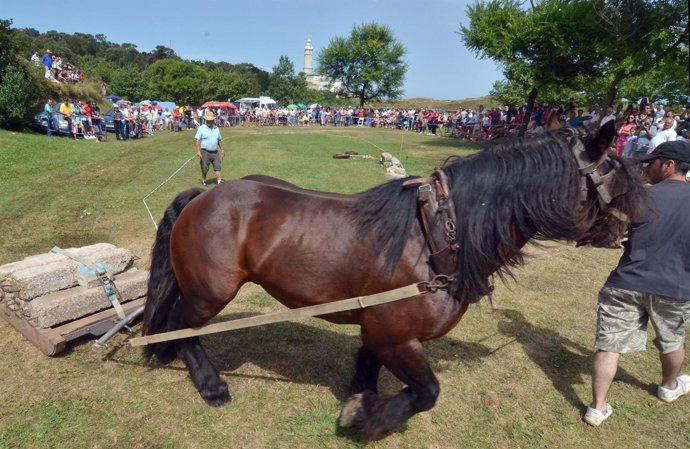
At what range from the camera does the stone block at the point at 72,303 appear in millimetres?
3379

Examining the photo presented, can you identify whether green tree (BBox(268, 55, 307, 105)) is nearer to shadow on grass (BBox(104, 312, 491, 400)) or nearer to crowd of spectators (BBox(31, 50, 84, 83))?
crowd of spectators (BBox(31, 50, 84, 83))

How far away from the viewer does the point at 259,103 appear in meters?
51.0

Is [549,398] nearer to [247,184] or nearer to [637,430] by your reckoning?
[637,430]

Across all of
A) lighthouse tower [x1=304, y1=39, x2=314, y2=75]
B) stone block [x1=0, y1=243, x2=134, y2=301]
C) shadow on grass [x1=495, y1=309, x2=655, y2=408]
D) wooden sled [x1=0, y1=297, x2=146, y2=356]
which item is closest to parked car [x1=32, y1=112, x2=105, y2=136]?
stone block [x1=0, y1=243, x2=134, y2=301]

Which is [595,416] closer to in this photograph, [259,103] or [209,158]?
[209,158]

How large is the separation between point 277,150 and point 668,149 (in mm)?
15187

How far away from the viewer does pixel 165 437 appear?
2.76m

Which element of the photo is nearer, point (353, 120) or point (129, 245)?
point (129, 245)

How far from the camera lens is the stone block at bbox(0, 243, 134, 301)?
3.39 m

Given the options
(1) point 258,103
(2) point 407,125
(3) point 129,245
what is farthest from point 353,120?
(3) point 129,245

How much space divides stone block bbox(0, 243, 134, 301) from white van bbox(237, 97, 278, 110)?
4701cm

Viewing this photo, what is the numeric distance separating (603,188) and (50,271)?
4.23m

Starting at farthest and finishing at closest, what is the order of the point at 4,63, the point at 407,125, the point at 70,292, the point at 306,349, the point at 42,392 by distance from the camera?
1. the point at 407,125
2. the point at 4,63
3. the point at 306,349
4. the point at 70,292
5. the point at 42,392

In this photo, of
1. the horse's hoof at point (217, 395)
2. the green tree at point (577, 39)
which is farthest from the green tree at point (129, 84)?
the horse's hoof at point (217, 395)
